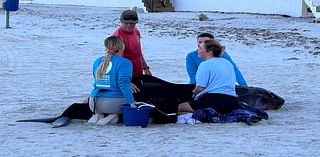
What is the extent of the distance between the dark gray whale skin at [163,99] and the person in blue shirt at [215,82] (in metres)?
0.23

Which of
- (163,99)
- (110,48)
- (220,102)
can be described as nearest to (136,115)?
(163,99)

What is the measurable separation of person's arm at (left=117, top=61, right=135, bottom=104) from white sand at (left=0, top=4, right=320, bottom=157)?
1.11 ft

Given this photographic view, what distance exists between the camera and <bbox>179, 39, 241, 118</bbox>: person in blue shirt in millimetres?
9180

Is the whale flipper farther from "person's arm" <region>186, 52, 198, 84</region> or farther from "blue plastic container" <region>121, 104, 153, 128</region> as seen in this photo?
"person's arm" <region>186, 52, 198, 84</region>

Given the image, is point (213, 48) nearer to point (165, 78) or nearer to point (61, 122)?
point (61, 122)

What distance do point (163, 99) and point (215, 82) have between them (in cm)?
62

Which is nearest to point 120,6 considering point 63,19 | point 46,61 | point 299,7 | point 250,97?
point 63,19

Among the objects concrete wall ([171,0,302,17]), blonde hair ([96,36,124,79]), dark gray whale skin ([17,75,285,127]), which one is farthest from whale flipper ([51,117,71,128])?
concrete wall ([171,0,302,17])

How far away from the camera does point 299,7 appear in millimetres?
32719

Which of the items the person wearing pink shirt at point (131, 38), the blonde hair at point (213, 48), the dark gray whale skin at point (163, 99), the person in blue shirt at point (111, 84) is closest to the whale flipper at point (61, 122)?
the dark gray whale skin at point (163, 99)

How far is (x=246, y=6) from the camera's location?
36.7 m

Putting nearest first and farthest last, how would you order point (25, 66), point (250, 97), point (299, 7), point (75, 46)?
point (250, 97) → point (25, 66) → point (75, 46) → point (299, 7)

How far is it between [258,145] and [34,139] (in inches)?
86.4

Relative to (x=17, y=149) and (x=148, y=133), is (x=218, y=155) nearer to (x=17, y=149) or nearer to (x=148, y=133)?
(x=148, y=133)
